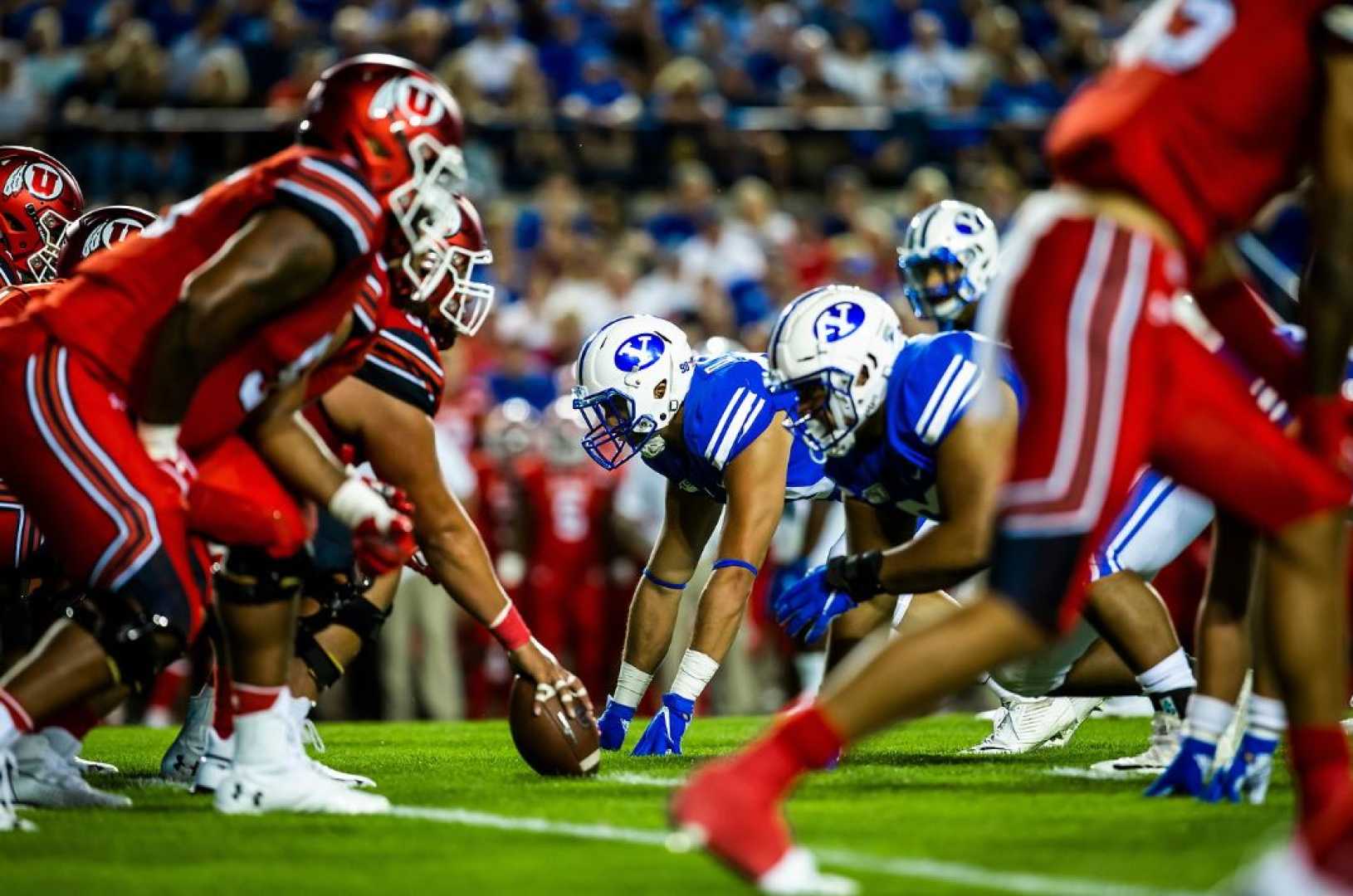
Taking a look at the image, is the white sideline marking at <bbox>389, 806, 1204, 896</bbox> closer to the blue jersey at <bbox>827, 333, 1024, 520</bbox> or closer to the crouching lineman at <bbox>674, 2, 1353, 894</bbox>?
the crouching lineman at <bbox>674, 2, 1353, 894</bbox>

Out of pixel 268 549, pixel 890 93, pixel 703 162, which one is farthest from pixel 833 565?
pixel 890 93

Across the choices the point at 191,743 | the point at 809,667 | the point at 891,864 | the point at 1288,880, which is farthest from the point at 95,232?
the point at 809,667

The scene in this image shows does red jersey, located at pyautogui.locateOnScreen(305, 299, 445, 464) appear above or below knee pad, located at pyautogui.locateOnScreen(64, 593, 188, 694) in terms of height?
above

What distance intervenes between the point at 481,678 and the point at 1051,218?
8.63 metres

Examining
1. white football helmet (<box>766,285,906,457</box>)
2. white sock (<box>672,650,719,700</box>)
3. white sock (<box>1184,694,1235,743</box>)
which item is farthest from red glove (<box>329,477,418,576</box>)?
white sock (<box>672,650,719,700</box>)

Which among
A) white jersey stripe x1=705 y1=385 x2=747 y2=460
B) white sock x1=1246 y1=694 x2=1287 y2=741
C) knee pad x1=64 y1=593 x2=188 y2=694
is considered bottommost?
white sock x1=1246 y1=694 x2=1287 y2=741

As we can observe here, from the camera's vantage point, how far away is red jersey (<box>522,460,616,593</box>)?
37.9 feet

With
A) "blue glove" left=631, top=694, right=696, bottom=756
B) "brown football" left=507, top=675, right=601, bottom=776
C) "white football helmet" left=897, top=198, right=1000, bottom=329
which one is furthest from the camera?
"blue glove" left=631, top=694, right=696, bottom=756

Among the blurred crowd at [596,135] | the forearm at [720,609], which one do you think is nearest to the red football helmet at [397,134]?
the forearm at [720,609]

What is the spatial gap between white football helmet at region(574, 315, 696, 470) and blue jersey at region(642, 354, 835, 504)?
0.09m

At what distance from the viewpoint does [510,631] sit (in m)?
5.46

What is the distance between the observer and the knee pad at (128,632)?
14.2ft

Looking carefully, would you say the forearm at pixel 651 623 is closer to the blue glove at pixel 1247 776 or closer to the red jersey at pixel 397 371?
the red jersey at pixel 397 371

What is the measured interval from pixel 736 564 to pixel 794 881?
339cm
